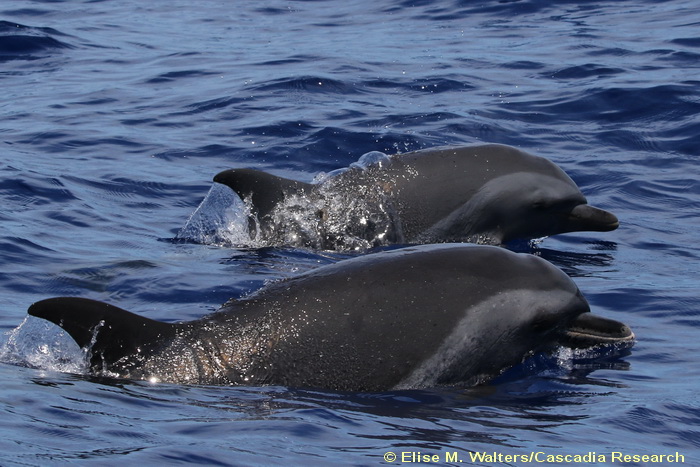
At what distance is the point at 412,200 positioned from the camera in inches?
457

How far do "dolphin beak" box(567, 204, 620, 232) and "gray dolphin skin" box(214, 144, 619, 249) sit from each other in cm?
35

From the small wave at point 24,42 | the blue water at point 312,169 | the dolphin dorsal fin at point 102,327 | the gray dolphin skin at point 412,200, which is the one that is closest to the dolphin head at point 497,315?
the blue water at point 312,169

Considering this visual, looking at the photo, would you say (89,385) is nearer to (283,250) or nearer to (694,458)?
(694,458)

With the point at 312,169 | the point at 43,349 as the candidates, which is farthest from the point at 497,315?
the point at 312,169

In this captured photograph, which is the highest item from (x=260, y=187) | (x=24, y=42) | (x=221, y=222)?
(x=24, y=42)

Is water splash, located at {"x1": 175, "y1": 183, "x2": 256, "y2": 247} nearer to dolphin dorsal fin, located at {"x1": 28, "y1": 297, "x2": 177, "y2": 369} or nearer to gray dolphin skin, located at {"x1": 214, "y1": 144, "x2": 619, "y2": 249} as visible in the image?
gray dolphin skin, located at {"x1": 214, "y1": 144, "x2": 619, "y2": 249}

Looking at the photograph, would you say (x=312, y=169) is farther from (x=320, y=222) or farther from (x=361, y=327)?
(x=361, y=327)

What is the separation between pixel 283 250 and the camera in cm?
1127

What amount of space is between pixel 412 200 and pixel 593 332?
3.78 meters

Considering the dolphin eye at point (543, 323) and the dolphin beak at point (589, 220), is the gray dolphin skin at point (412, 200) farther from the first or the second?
the dolphin eye at point (543, 323)

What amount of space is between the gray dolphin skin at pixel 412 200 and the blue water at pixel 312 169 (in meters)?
0.53

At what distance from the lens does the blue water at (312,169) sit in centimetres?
646

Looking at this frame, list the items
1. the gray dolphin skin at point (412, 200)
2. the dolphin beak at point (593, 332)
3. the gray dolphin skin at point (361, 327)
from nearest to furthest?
the gray dolphin skin at point (361, 327)
the dolphin beak at point (593, 332)
the gray dolphin skin at point (412, 200)

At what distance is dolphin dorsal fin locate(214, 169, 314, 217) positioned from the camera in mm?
11117
